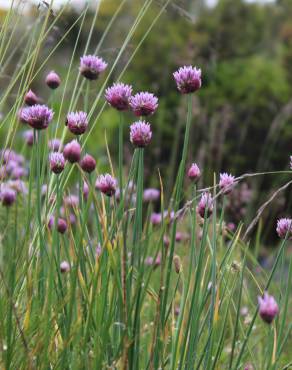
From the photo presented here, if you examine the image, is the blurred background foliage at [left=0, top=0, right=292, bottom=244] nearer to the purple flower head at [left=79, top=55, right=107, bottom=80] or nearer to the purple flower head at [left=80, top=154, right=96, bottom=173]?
the purple flower head at [left=79, top=55, right=107, bottom=80]

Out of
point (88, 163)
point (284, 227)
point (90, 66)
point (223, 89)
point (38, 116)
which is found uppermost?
point (223, 89)

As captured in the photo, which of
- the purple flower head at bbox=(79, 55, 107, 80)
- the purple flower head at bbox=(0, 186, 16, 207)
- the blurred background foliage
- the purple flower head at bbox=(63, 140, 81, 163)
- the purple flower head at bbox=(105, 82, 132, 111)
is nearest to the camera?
the purple flower head at bbox=(63, 140, 81, 163)

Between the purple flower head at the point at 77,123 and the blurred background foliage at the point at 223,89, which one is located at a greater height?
the blurred background foliage at the point at 223,89

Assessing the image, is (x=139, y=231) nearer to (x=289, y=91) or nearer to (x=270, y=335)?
(x=270, y=335)

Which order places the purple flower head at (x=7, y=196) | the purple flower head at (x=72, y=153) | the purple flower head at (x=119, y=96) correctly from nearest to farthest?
the purple flower head at (x=72, y=153) < the purple flower head at (x=119, y=96) < the purple flower head at (x=7, y=196)

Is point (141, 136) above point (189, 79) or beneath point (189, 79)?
beneath

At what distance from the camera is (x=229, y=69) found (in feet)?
25.0

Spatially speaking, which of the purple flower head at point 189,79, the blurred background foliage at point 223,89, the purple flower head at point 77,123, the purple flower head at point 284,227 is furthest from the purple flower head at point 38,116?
the blurred background foliage at point 223,89

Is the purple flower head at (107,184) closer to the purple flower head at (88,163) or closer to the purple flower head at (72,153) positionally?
the purple flower head at (88,163)

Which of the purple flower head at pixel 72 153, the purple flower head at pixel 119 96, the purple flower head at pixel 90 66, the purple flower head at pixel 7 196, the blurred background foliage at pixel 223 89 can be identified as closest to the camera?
the purple flower head at pixel 72 153

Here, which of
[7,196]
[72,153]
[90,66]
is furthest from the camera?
[7,196]

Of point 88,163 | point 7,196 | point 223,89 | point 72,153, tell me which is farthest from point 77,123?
point 223,89

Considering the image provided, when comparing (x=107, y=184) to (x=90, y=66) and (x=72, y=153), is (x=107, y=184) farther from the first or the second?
(x=90, y=66)

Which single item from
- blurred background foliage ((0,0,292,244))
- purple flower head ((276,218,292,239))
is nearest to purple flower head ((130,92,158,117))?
purple flower head ((276,218,292,239))
